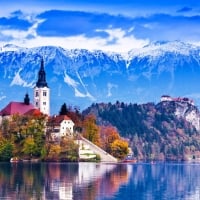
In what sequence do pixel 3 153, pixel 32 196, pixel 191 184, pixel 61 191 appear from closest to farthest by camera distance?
pixel 32 196
pixel 61 191
pixel 191 184
pixel 3 153

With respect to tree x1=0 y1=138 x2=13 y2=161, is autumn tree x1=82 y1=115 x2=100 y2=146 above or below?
above

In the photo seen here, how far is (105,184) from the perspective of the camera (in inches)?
3076

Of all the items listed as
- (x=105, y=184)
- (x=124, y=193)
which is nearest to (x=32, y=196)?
(x=124, y=193)

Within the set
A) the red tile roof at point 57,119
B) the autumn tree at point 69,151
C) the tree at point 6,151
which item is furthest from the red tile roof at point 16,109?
the tree at point 6,151

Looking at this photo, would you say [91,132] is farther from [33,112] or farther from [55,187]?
[55,187]

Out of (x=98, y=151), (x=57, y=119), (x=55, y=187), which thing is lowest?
(x=55, y=187)

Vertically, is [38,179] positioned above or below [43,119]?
below

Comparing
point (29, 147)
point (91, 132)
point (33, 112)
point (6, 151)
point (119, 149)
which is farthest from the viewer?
point (33, 112)

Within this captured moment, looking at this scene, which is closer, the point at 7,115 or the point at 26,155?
the point at 26,155

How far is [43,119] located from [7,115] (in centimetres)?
2193

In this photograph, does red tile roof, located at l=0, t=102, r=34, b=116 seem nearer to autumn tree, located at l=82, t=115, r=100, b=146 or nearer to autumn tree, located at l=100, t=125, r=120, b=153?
autumn tree, located at l=82, t=115, r=100, b=146

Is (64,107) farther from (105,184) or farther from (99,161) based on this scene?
(105,184)

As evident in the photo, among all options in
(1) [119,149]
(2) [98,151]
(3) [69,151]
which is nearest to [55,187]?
(3) [69,151]

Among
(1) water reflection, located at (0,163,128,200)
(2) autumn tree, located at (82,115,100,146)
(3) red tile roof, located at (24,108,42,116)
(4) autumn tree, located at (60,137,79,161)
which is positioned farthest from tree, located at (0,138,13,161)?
(1) water reflection, located at (0,163,128,200)
